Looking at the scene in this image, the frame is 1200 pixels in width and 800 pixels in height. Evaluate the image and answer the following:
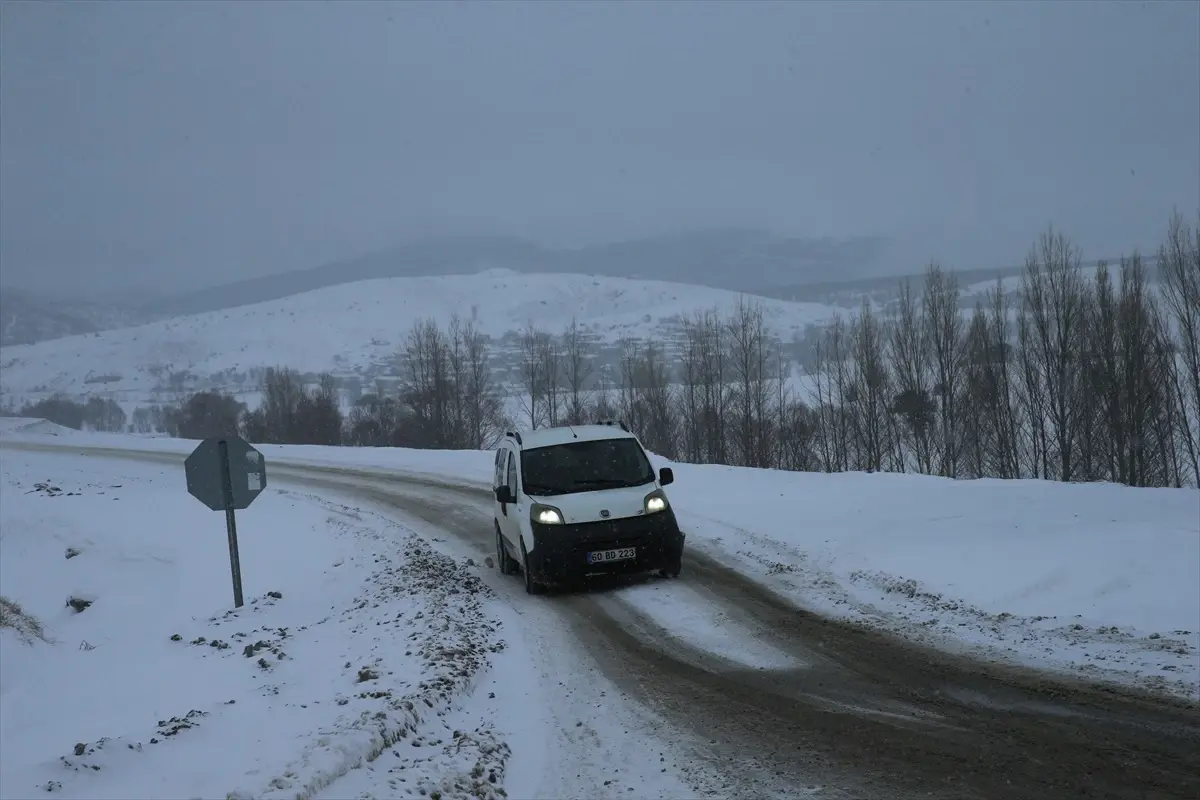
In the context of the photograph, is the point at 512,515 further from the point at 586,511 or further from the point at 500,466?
the point at 500,466

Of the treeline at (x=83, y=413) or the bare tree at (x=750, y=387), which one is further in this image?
the treeline at (x=83, y=413)

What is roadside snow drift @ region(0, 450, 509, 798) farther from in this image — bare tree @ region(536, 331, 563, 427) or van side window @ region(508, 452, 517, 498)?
bare tree @ region(536, 331, 563, 427)

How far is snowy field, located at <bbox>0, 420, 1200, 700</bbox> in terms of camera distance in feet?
25.6

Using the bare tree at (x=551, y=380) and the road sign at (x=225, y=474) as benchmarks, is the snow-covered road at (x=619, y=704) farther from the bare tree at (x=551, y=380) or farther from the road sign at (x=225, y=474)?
the bare tree at (x=551, y=380)

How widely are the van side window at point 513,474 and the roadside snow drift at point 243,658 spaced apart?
1.42 metres

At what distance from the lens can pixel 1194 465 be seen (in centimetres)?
3447

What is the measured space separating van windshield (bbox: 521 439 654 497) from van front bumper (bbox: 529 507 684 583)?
2.19ft

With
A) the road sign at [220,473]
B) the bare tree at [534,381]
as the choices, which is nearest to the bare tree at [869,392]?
the bare tree at [534,381]

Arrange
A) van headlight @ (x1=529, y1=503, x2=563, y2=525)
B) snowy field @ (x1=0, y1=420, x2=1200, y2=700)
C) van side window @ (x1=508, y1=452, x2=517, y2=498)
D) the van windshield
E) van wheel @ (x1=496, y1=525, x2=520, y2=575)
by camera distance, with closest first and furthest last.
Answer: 1. snowy field @ (x1=0, y1=420, x2=1200, y2=700)
2. van headlight @ (x1=529, y1=503, x2=563, y2=525)
3. the van windshield
4. van side window @ (x1=508, y1=452, x2=517, y2=498)
5. van wheel @ (x1=496, y1=525, x2=520, y2=575)

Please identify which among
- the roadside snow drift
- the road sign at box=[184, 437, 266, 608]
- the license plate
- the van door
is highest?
the road sign at box=[184, 437, 266, 608]

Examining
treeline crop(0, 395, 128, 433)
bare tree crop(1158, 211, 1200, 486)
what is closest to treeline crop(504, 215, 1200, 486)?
bare tree crop(1158, 211, 1200, 486)

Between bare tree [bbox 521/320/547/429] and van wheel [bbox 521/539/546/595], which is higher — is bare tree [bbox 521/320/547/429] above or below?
above

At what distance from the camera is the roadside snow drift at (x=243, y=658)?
18.3ft

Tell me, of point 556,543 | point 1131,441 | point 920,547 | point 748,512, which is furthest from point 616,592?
point 1131,441
